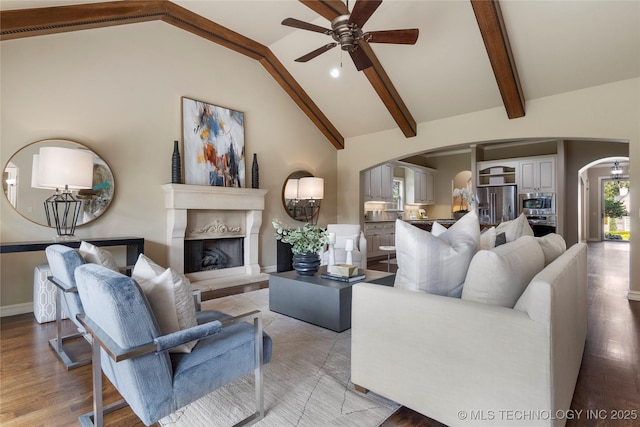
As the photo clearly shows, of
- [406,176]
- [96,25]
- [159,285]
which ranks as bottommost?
[159,285]

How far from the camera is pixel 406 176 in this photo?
29.8ft

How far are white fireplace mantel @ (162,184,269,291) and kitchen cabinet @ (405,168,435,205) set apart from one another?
4819mm

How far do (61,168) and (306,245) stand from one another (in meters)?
2.44

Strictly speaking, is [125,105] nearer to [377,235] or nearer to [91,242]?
[91,242]

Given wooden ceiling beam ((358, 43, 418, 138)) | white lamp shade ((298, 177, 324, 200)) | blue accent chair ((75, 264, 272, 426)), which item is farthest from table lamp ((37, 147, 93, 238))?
wooden ceiling beam ((358, 43, 418, 138))

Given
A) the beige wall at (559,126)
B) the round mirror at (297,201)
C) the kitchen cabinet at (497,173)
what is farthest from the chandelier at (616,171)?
the round mirror at (297,201)

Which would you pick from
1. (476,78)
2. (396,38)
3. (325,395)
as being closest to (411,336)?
(325,395)

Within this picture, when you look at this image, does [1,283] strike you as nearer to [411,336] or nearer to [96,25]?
[96,25]

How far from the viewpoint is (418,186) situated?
354 inches

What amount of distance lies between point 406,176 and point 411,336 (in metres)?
7.91

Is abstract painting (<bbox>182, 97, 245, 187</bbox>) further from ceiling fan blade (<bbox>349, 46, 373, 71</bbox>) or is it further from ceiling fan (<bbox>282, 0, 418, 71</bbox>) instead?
ceiling fan blade (<bbox>349, 46, 373, 71</bbox>)

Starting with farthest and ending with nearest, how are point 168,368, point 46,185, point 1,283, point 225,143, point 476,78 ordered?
point 225,143
point 476,78
point 1,283
point 46,185
point 168,368

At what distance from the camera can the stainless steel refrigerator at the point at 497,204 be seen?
738 centimetres

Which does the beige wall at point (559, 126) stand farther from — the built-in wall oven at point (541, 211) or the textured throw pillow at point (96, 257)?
the textured throw pillow at point (96, 257)
